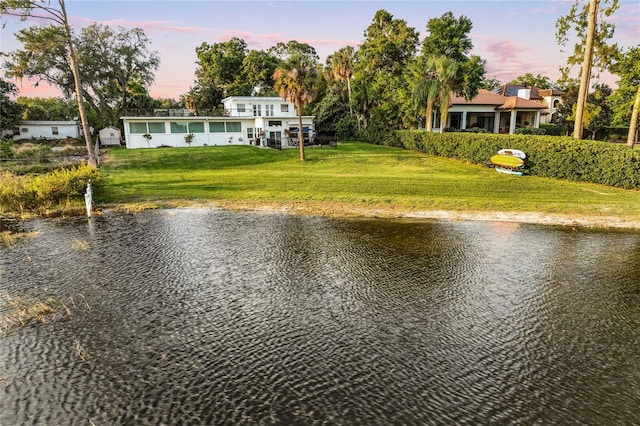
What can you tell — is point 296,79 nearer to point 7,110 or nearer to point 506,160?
point 506,160

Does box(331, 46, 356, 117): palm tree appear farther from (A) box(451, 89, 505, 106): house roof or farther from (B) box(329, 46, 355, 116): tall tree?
(A) box(451, 89, 505, 106): house roof

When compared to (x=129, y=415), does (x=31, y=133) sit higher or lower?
higher

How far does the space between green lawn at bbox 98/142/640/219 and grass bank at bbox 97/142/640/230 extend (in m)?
0.05

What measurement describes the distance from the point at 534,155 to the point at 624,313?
61.0 ft

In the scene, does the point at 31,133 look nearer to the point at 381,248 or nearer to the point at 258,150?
the point at 258,150

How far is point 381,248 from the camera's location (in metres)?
12.2

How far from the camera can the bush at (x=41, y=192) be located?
16.5 meters

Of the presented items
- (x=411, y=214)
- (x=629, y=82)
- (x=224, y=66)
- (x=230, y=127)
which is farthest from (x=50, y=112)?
(x=629, y=82)

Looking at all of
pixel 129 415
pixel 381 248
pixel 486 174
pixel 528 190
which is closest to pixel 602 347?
pixel 381 248

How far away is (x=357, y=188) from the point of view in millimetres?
21375

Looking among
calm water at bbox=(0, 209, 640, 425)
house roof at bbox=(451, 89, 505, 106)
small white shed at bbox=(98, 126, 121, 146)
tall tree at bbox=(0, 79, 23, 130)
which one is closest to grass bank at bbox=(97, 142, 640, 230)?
calm water at bbox=(0, 209, 640, 425)

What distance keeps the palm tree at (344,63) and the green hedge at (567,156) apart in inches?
752

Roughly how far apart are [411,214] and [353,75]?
34058 mm

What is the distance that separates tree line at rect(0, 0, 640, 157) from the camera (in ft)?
84.8
